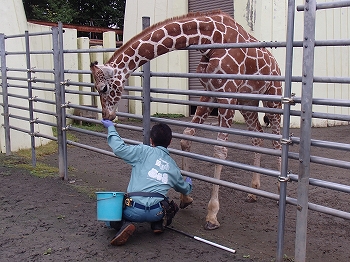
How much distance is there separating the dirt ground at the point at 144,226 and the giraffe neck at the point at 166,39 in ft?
5.05

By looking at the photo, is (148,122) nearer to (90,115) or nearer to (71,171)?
(71,171)

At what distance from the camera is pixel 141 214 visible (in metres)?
3.68

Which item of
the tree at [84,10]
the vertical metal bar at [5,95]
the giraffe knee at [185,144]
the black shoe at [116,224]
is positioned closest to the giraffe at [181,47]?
the giraffe knee at [185,144]

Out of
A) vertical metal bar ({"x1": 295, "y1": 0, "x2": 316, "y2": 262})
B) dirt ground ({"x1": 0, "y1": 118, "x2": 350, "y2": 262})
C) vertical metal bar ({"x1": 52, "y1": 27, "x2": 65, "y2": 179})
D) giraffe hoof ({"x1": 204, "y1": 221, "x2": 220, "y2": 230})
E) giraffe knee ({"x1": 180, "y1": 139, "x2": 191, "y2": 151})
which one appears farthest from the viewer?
vertical metal bar ({"x1": 52, "y1": 27, "x2": 65, "y2": 179})

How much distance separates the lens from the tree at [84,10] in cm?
2138

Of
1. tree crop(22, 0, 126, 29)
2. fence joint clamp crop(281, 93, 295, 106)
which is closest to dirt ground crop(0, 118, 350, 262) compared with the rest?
fence joint clamp crop(281, 93, 295, 106)

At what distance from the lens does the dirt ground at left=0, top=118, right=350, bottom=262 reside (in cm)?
355

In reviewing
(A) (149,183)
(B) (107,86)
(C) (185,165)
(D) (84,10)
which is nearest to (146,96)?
(B) (107,86)

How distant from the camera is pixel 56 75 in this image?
18.9ft

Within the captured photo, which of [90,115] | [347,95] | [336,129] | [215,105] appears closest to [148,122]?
[215,105]

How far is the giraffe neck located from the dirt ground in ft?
5.05

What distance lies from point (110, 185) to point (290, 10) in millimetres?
3453

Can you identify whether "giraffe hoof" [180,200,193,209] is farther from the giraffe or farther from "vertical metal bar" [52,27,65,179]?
"vertical metal bar" [52,27,65,179]

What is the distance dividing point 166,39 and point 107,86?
0.73m
